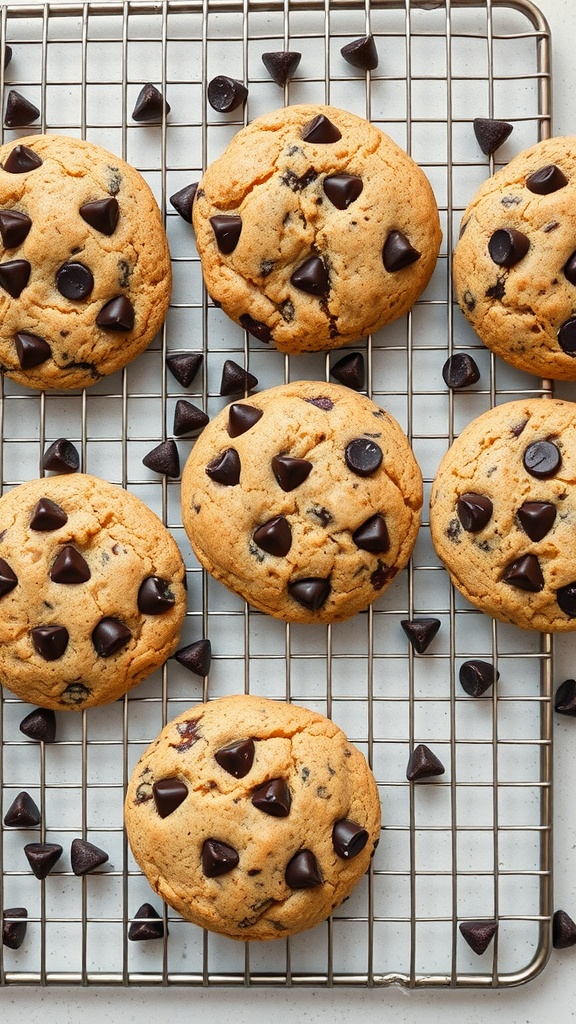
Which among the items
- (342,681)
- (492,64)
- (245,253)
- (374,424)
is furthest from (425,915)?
(492,64)

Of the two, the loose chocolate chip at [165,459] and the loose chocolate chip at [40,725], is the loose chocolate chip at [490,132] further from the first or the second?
the loose chocolate chip at [40,725]

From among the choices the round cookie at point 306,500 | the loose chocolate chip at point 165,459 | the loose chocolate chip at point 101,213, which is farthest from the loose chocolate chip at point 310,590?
the loose chocolate chip at point 101,213

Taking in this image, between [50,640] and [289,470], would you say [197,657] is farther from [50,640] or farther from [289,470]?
[289,470]

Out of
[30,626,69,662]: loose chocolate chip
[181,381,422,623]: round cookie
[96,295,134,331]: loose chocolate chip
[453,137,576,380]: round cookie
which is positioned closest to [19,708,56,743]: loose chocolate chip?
[30,626,69,662]: loose chocolate chip

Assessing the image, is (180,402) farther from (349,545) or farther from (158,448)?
(349,545)

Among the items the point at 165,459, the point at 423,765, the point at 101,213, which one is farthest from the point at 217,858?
the point at 101,213

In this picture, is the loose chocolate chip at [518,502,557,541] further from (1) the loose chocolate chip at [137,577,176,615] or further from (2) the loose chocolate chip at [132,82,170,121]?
(2) the loose chocolate chip at [132,82,170,121]
